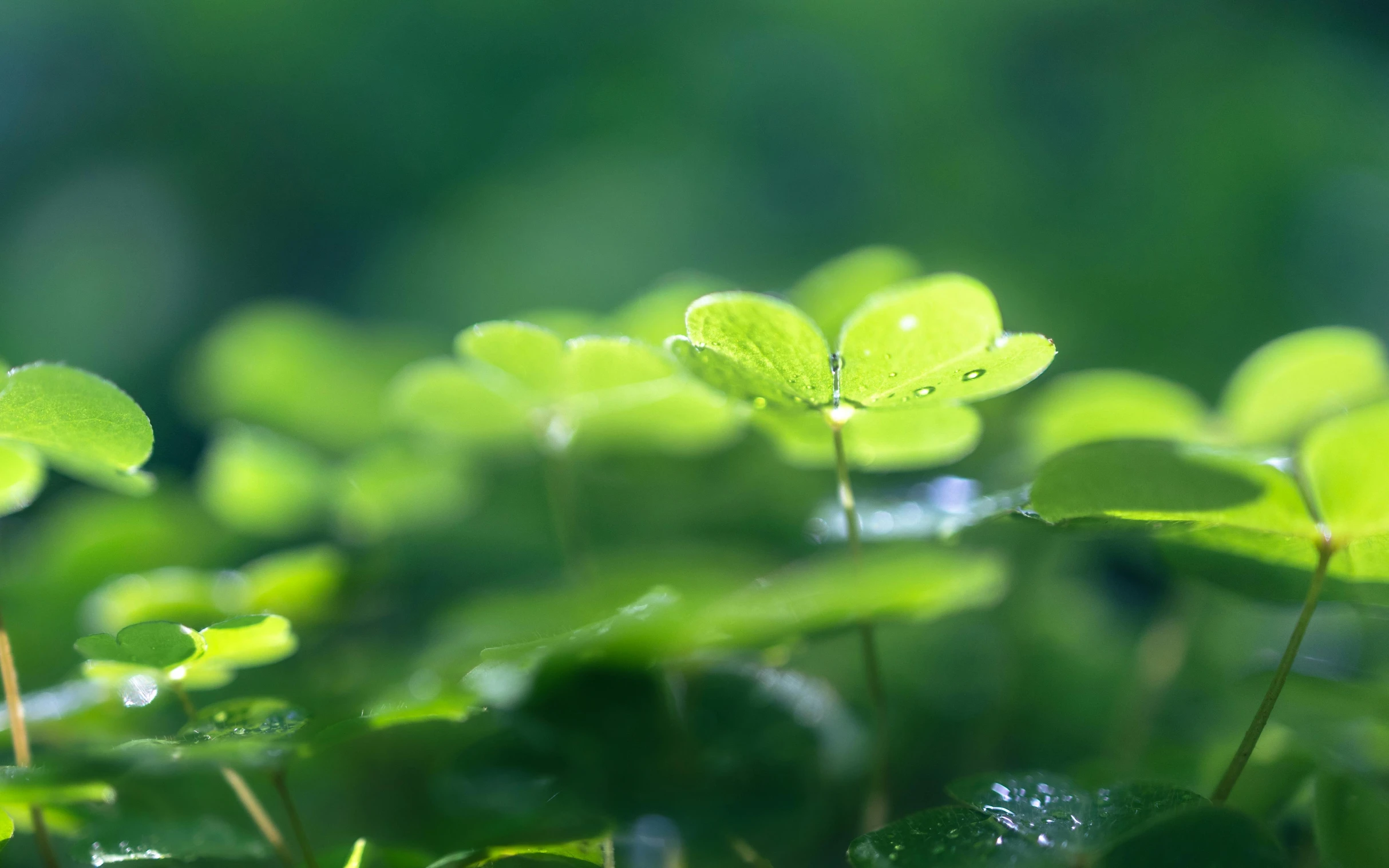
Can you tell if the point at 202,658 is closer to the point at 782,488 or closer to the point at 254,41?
the point at 782,488

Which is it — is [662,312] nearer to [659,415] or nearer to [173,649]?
[659,415]

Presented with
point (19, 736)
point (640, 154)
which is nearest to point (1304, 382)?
point (19, 736)

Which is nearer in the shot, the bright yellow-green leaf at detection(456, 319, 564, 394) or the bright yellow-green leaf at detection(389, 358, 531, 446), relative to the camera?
the bright yellow-green leaf at detection(456, 319, 564, 394)

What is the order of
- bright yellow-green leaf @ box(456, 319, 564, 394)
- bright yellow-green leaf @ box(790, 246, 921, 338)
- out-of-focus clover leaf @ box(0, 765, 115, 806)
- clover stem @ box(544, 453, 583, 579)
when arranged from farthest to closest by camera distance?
clover stem @ box(544, 453, 583, 579) → bright yellow-green leaf @ box(790, 246, 921, 338) → bright yellow-green leaf @ box(456, 319, 564, 394) → out-of-focus clover leaf @ box(0, 765, 115, 806)

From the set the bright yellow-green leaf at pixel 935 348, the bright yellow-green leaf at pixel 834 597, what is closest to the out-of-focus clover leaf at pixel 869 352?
the bright yellow-green leaf at pixel 935 348

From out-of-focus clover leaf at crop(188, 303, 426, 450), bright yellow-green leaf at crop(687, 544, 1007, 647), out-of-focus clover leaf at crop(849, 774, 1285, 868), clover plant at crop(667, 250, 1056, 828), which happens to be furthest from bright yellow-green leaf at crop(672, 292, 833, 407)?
out-of-focus clover leaf at crop(188, 303, 426, 450)

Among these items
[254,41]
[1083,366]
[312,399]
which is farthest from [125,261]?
[1083,366]

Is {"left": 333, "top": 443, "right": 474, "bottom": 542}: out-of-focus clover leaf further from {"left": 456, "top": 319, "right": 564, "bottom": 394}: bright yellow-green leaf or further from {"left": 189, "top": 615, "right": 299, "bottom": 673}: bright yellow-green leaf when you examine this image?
{"left": 189, "top": 615, "right": 299, "bottom": 673}: bright yellow-green leaf
